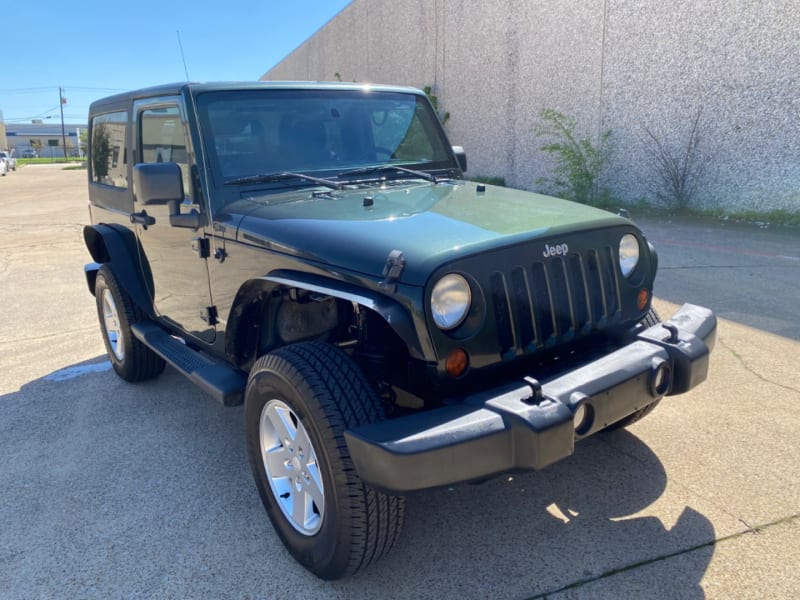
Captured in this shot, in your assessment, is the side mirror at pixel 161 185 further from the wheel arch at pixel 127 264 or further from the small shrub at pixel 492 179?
the small shrub at pixel 492 179

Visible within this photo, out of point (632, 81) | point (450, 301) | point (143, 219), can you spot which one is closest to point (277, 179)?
point (143, 219)

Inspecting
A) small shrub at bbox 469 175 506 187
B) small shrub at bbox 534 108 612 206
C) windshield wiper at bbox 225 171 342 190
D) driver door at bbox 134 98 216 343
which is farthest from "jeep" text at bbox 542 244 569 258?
small shrub at bbox 469 175 506 187

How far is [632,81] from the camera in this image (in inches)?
455

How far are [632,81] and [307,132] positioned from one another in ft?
31.7

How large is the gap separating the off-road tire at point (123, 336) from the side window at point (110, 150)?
65 cm

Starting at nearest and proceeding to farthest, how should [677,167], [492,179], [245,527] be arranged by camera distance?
[245,527], [677,167], [492,179]

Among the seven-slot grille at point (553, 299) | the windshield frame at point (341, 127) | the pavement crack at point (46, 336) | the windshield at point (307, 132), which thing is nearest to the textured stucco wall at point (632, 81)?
the windshield frame at point (341, 127)

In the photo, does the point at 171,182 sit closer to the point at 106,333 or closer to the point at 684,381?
the point at 106,333

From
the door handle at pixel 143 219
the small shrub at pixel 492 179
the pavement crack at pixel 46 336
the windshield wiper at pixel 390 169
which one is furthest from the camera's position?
the small shrub at pixel 492 179

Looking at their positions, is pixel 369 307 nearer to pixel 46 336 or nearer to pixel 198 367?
pixel 198 367

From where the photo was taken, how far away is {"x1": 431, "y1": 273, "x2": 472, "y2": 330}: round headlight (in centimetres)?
230

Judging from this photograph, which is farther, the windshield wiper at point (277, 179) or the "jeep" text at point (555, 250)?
the windshield wiper at point (277, 179)

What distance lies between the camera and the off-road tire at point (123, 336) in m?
4.37

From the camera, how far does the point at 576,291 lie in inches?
107
